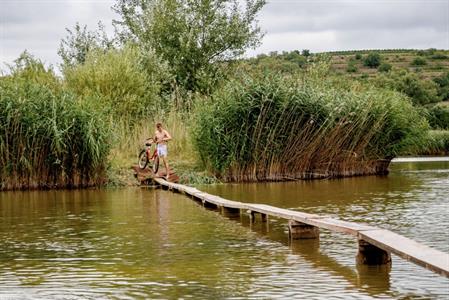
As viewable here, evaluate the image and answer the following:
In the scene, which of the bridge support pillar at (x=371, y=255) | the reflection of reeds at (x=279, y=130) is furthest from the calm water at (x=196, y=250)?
the reflection of reeds at (x=279, y=130)

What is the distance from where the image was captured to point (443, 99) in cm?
7788

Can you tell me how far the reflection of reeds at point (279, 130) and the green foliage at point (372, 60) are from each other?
2632 inches

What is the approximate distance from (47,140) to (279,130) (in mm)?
7172

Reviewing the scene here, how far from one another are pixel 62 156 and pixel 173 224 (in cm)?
987

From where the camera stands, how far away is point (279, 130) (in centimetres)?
2561

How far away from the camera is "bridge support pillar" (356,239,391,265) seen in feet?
32.0

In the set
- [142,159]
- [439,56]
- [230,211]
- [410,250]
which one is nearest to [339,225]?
[410,250]

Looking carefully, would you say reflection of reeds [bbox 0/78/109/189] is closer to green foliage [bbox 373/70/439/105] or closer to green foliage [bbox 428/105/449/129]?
green foliage [bbox 428/105/449/129]

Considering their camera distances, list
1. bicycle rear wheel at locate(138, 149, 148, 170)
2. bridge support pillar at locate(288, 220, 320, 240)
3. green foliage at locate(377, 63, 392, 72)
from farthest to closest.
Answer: green foliage at locate(377, 63, 392, 72)
bicycle rear wheel at locate(138, 149, 148, 170)
bridge support pillar at locate(288, 220, 320, 240)

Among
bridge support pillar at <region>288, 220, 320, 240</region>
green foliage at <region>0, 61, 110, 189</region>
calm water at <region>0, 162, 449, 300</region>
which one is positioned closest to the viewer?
calm water at <region>0, 162, 449, 300</region>

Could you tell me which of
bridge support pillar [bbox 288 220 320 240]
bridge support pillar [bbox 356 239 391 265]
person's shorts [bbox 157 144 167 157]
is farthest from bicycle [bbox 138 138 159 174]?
bridge support pillar [bbox 356 239 391 265]

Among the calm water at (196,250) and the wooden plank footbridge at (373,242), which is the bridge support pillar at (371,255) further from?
the calm water at (196,250)

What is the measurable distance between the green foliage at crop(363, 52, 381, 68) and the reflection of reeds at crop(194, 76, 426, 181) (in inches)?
2632

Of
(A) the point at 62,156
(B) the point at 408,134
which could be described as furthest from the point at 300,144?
(A) the point at 62,156
